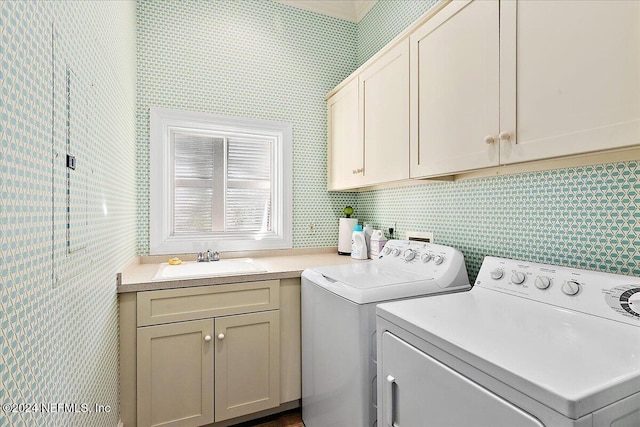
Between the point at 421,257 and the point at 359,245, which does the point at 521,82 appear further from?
the point at 359,245

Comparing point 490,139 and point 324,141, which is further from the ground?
point 324,141

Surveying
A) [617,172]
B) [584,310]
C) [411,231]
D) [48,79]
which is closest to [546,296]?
[584,310]

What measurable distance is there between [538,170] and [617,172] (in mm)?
264

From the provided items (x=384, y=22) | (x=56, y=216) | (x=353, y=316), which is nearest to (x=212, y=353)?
(x=353, y=316)

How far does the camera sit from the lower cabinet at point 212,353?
65.1 inches

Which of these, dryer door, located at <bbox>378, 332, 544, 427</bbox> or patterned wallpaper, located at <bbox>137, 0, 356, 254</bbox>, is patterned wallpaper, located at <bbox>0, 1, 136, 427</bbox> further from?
dryer door, located at <bbox>378, 332, 544, 427</bbox>

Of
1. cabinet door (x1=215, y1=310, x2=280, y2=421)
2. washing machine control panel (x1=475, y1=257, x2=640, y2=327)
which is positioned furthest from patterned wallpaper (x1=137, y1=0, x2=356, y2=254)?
washing machine control panel (x1=475, y1=257, x2=640, y2=327)

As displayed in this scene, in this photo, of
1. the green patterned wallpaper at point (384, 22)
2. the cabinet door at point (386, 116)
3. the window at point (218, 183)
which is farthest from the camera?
the window at point (218, 183)

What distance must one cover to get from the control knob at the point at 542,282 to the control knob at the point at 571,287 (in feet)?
0.18

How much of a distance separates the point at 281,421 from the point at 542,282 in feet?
5.51

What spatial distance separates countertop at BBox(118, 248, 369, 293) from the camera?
5.38 feet

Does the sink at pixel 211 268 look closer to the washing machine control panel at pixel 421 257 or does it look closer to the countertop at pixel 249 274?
the countertop at pixel 249 274

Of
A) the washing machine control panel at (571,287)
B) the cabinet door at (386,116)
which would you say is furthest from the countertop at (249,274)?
the washing machine control panel at (571,287)

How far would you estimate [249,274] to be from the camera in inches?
72.2
